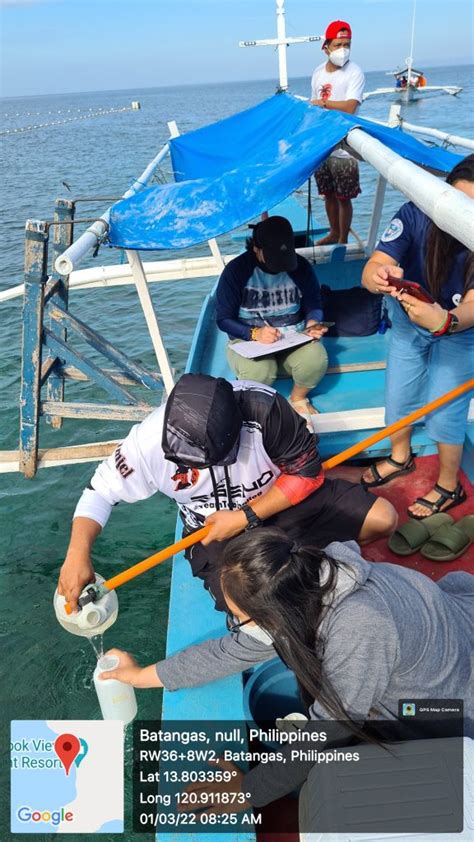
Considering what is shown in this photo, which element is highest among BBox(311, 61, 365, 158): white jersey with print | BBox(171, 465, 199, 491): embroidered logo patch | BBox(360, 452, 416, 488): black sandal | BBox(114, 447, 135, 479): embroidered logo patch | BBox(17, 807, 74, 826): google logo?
BBox(311, 61, 365, 158): white jersey with print

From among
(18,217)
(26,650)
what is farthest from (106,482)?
(18,217)

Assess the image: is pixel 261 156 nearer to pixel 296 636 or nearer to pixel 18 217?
pixel 296 636

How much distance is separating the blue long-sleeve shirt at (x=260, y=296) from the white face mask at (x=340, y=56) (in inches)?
107

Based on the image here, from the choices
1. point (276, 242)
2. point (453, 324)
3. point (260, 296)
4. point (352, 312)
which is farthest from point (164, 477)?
point (352, 312)

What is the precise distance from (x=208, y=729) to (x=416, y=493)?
6.92 ft

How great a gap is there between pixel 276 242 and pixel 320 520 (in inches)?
Answer: 79.5

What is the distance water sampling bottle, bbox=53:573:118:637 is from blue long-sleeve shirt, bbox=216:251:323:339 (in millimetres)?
2508

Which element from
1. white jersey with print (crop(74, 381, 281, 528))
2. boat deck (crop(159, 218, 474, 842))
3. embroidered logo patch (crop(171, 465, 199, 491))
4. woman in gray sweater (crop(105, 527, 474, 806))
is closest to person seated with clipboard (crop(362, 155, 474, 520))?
boat deck (crop(159, 218, 474, 842))

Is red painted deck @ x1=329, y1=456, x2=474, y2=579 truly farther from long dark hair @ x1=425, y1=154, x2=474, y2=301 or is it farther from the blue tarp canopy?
the blue tarp canopy

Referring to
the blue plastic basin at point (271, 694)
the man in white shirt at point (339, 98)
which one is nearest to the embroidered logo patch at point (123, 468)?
the blue plastic basin at point (271, 694)

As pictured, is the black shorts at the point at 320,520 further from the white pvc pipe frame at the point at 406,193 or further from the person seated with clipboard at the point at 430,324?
the white pvc pipe frame at the point at 406,193

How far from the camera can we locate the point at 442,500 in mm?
3584

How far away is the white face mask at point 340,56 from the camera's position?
5.77 meters

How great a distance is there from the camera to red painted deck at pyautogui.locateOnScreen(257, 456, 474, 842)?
2416 millimetres
